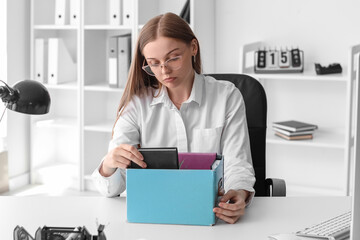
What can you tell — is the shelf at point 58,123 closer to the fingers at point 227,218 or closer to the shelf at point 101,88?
the shelf at point 101,88

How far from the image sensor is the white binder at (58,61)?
13.4ft

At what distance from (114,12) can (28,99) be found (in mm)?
2341

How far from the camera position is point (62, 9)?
4055 millimetres

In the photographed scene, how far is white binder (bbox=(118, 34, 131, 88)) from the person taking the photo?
3.87 m

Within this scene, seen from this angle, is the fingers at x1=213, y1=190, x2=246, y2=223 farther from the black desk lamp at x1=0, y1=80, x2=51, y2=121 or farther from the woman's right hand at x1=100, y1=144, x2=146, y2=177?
the black desk lamp at x1=0, y1=80, x2=51, y2=121

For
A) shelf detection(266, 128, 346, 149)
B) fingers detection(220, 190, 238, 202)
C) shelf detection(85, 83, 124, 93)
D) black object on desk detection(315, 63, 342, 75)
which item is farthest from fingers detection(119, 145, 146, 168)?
shelf detection(85, 83, 124, 93)

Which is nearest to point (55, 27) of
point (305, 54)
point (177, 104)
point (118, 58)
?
point (118, 58)

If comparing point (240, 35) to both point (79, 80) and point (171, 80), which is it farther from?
point (171, 80)

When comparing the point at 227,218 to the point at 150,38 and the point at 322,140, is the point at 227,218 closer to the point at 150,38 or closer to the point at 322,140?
the point at 150,38

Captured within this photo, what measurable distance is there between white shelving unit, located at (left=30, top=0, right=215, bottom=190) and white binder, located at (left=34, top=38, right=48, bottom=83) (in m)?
0.03

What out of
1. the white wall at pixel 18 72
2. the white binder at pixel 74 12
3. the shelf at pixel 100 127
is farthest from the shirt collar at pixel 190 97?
the white wall at pixel 18 72

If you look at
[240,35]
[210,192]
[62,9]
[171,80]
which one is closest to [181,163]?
[210,192]

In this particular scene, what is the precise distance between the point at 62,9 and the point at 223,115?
87.9 inches

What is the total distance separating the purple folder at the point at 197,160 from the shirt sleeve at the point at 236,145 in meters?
0.17
